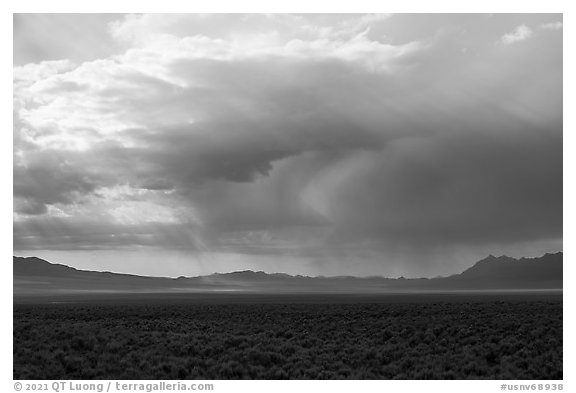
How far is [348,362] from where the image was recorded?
2402 centimetres

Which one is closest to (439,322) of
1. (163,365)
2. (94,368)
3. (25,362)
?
(163,365)

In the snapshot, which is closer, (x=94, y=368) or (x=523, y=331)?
(x=94, y=368)

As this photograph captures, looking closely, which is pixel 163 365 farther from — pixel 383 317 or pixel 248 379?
pixel 383 317

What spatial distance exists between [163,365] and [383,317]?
2062 centimetres

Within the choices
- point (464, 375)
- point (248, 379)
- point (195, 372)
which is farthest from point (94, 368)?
point (464, 375)

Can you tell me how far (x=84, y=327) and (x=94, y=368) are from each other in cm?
1106

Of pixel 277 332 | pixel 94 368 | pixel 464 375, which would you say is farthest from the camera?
pixel 277 332

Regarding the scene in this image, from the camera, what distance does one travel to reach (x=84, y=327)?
3309 cm
